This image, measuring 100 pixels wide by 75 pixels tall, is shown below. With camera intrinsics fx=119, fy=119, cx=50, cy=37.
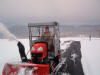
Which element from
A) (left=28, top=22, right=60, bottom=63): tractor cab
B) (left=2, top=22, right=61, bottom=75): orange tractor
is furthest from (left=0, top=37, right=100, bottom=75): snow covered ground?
(left=28, top=22, right=60, bottom=63): tractor cab

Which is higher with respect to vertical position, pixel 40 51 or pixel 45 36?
pixel 45 36

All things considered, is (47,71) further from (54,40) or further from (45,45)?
(54,40)

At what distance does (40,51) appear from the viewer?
254 centimetres

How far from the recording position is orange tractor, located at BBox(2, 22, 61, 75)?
7.36ft

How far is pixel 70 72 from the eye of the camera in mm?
2807

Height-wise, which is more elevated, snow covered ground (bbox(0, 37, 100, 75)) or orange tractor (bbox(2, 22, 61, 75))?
orange tractor (bbox(2, 22, 61, 75))

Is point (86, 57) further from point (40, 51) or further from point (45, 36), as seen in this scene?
point (40, 51)

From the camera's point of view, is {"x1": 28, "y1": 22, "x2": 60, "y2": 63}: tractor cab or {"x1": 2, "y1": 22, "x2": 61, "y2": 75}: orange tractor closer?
{"x1": 2, "y1": 22, "x2": 61, "y2": 75}: orange tractor

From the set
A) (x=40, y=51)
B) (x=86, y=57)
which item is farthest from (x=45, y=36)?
(x=86, y=57)

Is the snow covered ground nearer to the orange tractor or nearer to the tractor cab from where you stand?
the orange tractor

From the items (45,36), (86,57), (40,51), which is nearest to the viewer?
(40,51)

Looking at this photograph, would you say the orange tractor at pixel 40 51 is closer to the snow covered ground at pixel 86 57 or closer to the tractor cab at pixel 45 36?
the tractor cab at pixel 45 36

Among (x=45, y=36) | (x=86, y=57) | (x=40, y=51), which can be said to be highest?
(x=45, y=36)

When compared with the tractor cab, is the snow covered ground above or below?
below
